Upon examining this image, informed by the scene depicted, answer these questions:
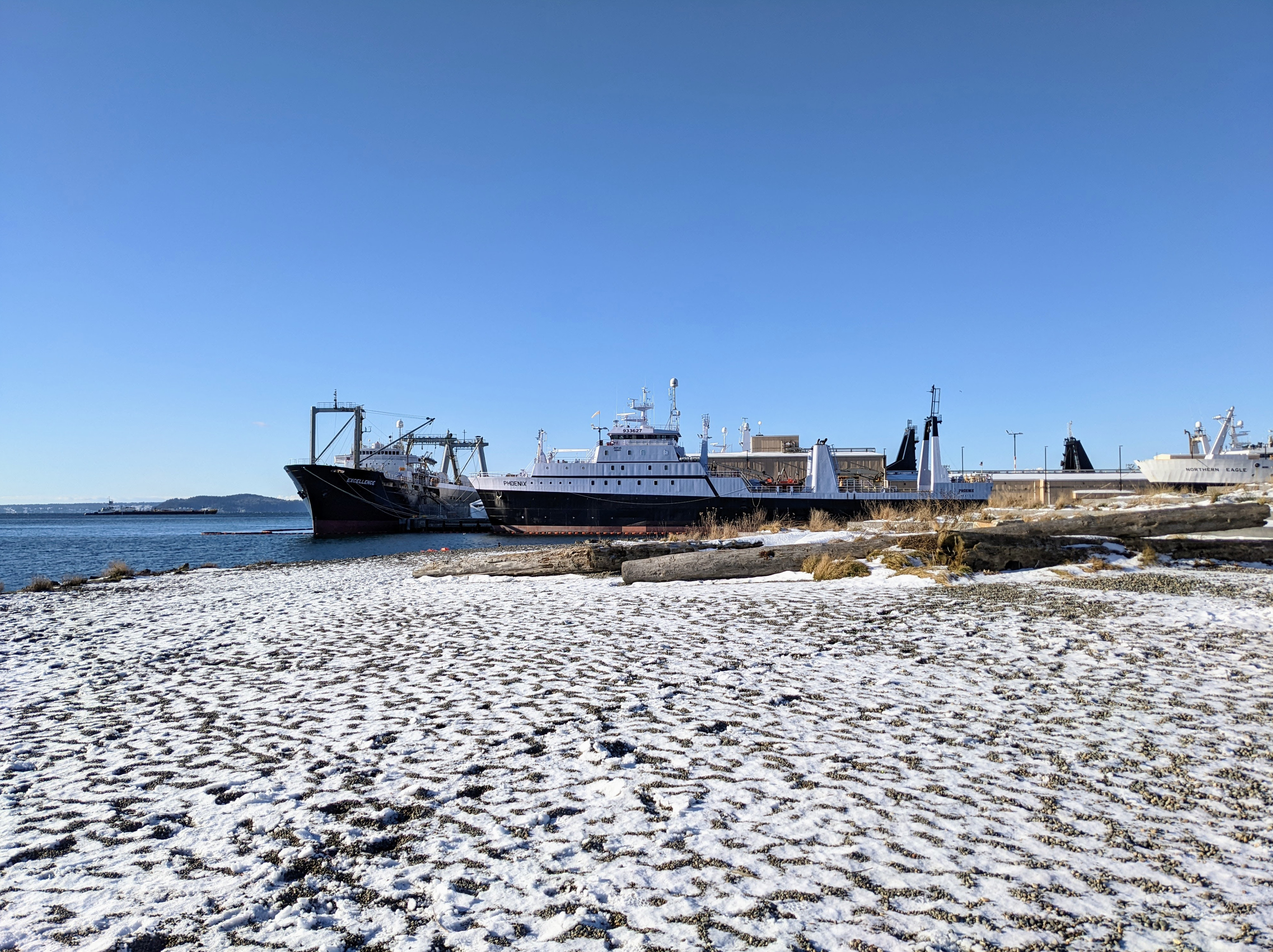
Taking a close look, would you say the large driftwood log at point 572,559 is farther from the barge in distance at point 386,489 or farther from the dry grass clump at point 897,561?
the barge in distance at point 386,489

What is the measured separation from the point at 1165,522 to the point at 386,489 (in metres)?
53.5

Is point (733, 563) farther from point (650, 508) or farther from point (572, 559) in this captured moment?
point (650, 508)

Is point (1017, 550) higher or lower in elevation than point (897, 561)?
higher

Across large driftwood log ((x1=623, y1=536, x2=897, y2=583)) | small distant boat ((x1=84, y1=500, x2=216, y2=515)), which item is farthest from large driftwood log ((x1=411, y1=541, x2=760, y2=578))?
small distant boat ((x1=84, y1=500, x2=216, y2=515))

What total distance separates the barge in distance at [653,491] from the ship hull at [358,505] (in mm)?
13100

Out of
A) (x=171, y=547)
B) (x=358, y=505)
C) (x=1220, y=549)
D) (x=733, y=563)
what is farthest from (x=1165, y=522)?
(x=358, y=505)

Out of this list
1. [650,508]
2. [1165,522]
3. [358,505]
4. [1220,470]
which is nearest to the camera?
[1165,522]

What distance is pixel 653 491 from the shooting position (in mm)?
41312

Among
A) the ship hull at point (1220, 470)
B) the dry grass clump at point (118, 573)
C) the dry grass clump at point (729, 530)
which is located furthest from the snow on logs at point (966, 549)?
the ship hull at point (1220, 470)

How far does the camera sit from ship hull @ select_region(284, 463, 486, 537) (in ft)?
156

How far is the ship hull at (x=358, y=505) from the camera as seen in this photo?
47500 millimetres

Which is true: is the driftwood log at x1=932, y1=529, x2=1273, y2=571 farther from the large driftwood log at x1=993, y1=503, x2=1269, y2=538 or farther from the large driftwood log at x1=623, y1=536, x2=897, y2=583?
the large driftwood log at x1=623, y1=536, x2=897, y2=583

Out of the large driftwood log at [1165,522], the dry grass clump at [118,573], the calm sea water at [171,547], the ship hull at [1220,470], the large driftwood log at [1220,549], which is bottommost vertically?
the calm sea water at [171,547]

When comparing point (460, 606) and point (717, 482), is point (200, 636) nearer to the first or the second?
point (460, 606)
